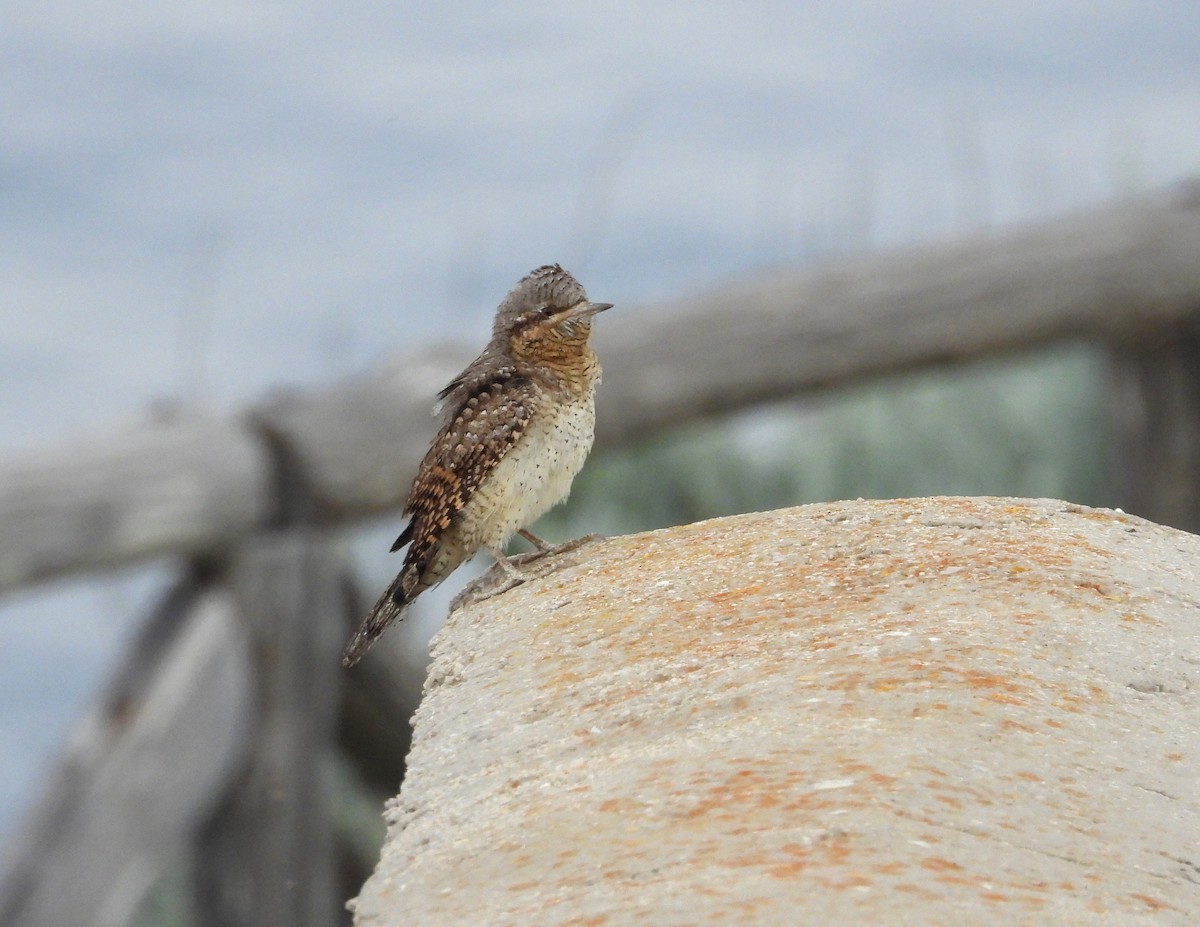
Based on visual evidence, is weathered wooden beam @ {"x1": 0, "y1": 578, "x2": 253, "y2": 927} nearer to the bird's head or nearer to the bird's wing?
the bird's wing

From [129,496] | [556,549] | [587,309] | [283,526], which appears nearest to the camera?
[556,549]

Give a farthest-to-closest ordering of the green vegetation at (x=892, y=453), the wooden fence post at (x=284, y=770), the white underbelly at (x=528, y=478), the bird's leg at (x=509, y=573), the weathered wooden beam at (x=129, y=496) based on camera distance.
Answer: the green vegetation at (x=892, y=453), the wooden fence post at (x=284, y=770), the weathered wooden beam at (x=129, y=496), the white underbelly at (x=528, y=478), the bird's leg at (x=509, y=573)

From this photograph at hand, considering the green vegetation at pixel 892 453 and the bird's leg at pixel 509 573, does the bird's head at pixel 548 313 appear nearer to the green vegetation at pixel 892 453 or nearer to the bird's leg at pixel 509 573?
the bird's leg at pixel 509 573

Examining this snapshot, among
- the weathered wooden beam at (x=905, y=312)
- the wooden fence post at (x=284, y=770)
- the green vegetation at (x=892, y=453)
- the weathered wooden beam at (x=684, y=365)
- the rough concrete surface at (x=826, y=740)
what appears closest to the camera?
the rough concrete surface at (x=826, y=740)

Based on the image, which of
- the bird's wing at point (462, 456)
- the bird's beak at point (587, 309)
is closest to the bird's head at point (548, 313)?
the bird's beak at point (587, 309)

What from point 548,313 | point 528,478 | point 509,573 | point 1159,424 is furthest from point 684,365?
point 509,573

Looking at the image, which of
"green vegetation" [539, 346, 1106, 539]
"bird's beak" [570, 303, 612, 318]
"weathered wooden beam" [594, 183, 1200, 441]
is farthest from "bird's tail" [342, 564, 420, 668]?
"green vegetation" [539, 346, 1106, 539]

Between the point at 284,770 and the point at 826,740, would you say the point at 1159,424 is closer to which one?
the point at 284,770
